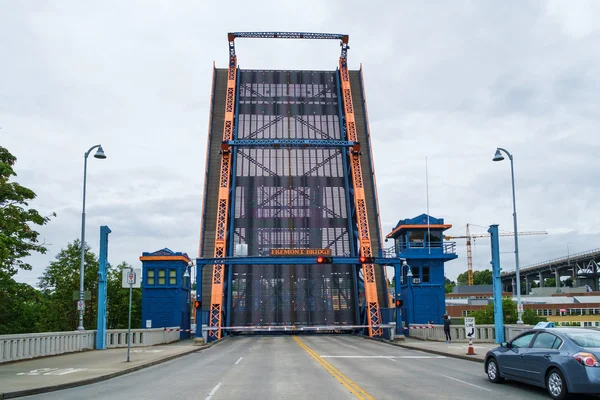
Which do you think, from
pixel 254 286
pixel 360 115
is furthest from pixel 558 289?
pixel 254 286

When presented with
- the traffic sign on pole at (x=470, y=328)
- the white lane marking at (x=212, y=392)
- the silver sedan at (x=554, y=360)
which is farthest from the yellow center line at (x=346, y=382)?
the traffic sign on pole at (x=470, y=328)

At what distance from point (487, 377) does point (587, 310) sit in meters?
98.0

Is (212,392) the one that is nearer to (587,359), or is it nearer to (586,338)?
(587,359)

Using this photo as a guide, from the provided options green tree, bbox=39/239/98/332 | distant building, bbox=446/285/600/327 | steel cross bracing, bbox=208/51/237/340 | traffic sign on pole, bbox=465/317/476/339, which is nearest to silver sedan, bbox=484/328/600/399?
traffic sign on pole, bbox=465/317/476/339

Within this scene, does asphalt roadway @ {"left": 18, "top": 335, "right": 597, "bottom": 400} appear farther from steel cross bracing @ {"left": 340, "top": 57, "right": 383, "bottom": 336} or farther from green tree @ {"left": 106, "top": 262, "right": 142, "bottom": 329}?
green tree @ {"left": 106, "top": 262, "right": 142, "bottom": 329}

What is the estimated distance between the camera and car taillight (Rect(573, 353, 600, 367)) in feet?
36.4

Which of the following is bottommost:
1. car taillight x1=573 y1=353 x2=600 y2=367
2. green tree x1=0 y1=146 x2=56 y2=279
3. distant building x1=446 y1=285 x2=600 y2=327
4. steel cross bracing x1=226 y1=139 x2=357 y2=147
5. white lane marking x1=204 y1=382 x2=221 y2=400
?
distant building x1=446 y1=285 x2=600 y2=327

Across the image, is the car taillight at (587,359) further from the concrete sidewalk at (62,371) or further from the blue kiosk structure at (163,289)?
the blue kiosk structure at (163,289)

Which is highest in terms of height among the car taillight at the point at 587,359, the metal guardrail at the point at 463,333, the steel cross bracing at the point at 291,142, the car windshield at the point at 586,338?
the steel cross bracing at the point at 291,142

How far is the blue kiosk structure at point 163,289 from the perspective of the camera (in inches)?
1615

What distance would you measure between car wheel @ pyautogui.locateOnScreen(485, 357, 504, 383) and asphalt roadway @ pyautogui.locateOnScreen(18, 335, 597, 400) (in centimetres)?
26

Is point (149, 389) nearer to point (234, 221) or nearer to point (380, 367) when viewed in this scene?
point (380, 367)

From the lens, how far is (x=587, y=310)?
A: 333ft

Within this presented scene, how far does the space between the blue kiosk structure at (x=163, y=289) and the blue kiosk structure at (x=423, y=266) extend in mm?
16052
